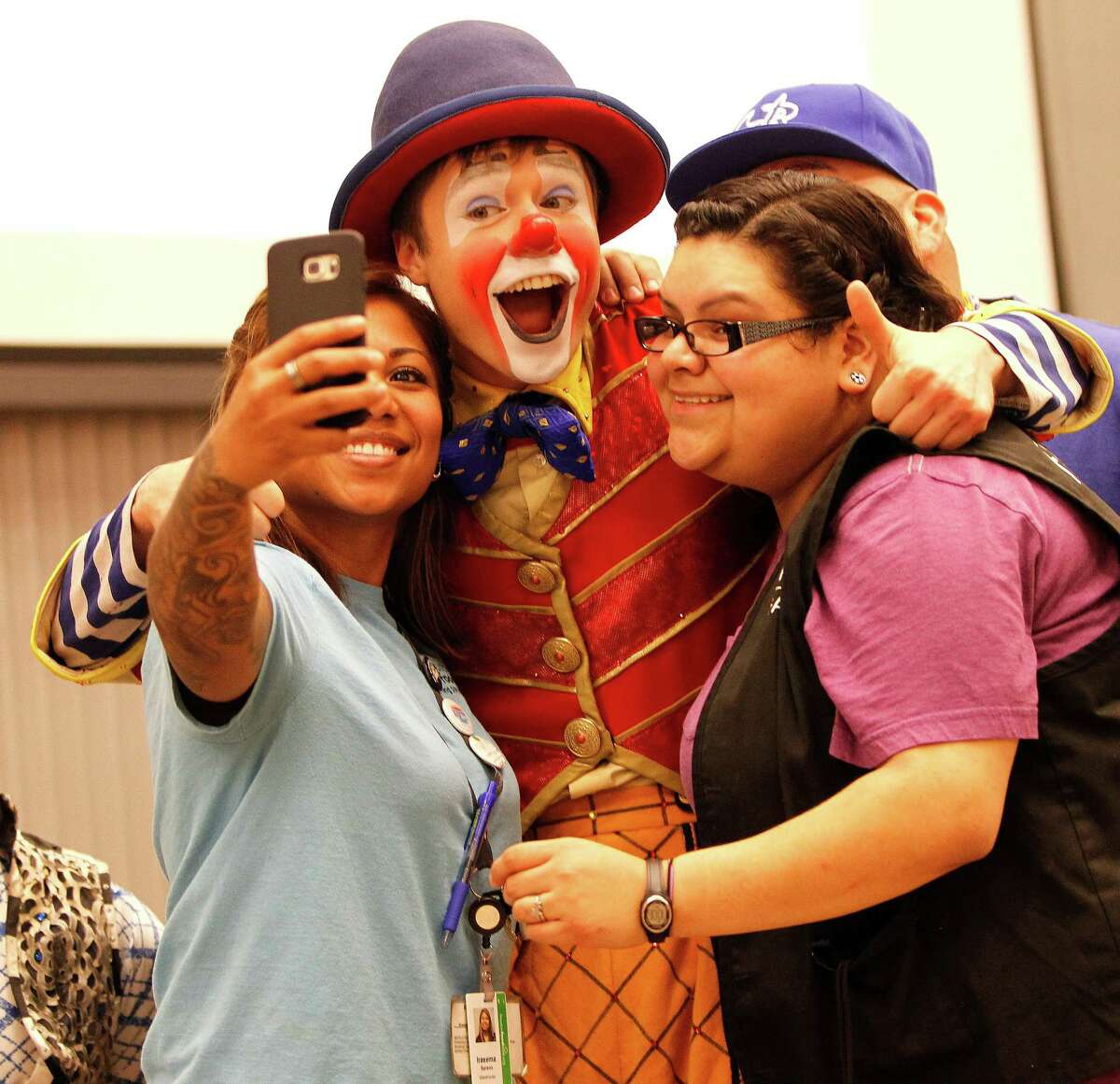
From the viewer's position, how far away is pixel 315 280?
1.11 metres

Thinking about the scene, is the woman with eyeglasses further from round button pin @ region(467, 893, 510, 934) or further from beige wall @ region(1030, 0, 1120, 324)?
beige wall @ region(1030, 0, 1120, 324)

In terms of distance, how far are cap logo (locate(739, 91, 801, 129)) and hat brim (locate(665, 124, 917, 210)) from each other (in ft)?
0.13

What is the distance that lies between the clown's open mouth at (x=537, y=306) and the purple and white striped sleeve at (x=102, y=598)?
491mm

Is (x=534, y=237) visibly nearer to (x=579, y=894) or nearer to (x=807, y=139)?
(x=807, y=139)

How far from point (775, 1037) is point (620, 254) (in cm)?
102

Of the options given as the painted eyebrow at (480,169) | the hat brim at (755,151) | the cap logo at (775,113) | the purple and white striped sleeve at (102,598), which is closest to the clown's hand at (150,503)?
the purple and white striped sleeve at (102,598)

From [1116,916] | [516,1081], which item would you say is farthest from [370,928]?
[1116,916]

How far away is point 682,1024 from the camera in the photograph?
1.65 metres

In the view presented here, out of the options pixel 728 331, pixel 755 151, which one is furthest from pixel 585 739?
pixel 755 151

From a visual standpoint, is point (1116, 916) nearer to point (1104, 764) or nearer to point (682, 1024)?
point (1104, 764)

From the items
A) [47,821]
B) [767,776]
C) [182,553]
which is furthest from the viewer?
[47,821]

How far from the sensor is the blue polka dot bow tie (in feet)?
5.66

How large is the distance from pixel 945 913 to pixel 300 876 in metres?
0.59

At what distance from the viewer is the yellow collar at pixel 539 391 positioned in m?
1.78
